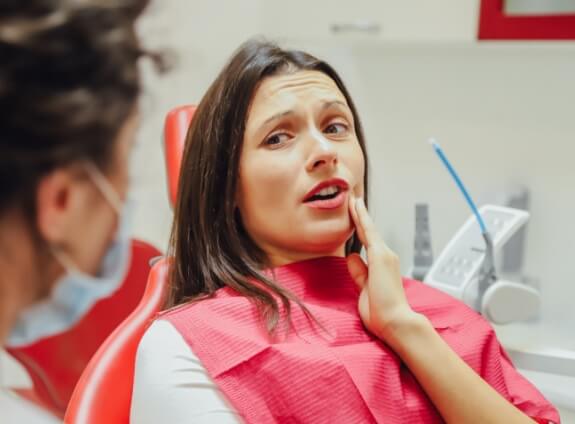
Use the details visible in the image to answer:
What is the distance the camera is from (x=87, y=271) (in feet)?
1.61

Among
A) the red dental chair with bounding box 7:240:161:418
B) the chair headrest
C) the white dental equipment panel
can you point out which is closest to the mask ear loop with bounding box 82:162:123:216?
the red dental chair with bounding box 7:240:161:418

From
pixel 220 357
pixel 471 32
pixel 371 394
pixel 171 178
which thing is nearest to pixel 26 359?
pixel 220 357

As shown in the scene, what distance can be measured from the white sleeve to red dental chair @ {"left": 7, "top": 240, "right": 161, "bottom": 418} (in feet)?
0.30

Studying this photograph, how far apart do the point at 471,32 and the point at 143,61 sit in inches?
56.6

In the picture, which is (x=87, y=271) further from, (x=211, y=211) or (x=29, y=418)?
(x=211, y=211)

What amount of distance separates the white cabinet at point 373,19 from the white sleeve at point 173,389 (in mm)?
1169

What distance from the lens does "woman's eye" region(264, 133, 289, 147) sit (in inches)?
45.8

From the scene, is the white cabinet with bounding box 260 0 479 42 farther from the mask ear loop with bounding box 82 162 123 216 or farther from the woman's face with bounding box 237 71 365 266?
the mask ear loop with bounding box 82 162 123 216

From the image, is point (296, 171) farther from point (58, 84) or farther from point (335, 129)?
point (58, 84)

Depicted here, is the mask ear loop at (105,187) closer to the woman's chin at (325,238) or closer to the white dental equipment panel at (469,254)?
the woman's chin at (325,238)

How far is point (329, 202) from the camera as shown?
114 centimetres

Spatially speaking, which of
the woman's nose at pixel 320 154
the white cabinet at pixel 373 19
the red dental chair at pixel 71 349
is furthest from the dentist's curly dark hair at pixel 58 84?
the white cabinet at pixel 373 19

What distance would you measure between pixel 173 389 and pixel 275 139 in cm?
43

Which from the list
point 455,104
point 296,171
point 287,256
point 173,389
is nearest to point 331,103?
point 296,171
